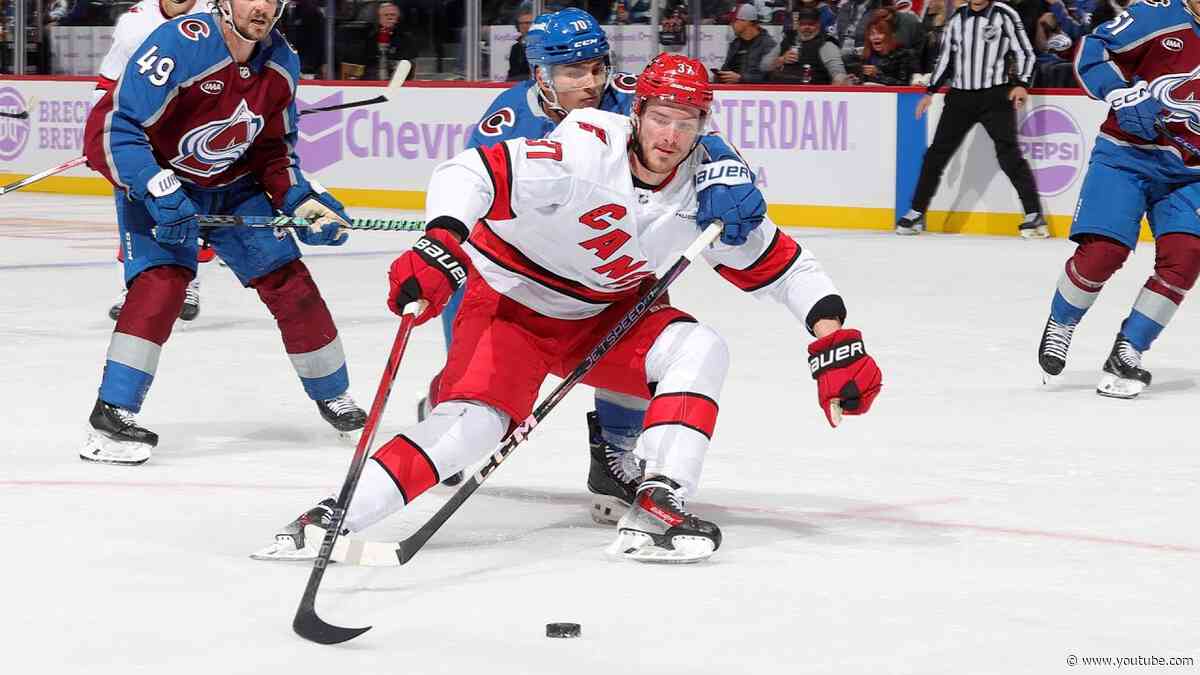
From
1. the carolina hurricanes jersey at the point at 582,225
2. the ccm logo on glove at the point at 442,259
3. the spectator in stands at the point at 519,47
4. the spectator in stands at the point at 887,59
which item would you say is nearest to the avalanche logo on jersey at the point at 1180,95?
A: the carolina hurricanes jersey at the point at 582,225

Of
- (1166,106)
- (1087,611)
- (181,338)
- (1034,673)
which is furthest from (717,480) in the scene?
(181,338)

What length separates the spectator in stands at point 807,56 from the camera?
10.3 meters

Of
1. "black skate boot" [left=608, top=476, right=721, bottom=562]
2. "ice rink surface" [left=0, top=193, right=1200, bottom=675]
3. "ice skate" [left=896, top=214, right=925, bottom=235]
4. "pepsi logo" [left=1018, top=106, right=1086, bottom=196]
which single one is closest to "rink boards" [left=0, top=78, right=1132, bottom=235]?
"pepsi logo" [left=1018, top=106, right=1086, bottom=196]

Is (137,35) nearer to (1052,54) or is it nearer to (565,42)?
(565,42)

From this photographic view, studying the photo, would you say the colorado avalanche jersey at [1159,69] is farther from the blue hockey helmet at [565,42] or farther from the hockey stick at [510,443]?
the hockey stick at [510,443]

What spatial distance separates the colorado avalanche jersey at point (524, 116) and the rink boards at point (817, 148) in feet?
19.0

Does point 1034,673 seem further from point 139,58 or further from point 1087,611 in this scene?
point 139,58

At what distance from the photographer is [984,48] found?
31.8 feet

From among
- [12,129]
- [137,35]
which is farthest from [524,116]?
[12,129]

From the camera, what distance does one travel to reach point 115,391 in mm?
4180

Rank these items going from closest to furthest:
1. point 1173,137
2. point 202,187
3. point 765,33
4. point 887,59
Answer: point 202,187 < point 1173,137 < point 887,59 < point 765,33

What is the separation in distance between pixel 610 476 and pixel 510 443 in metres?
0.45

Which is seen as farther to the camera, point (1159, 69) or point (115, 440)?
point (1159, 69)

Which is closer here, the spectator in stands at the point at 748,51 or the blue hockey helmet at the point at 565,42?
the blue hockey helmet at the point at 565,42
